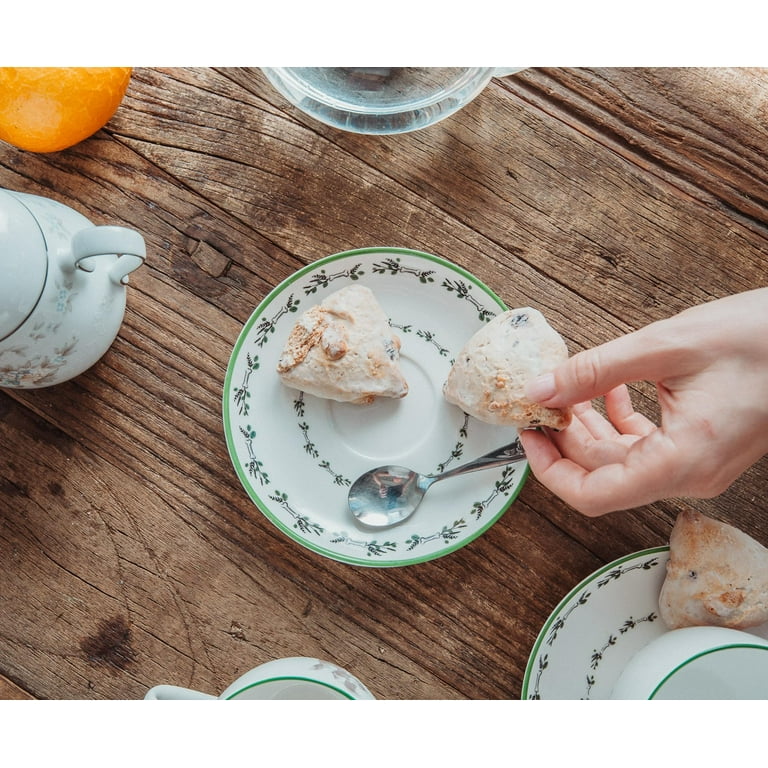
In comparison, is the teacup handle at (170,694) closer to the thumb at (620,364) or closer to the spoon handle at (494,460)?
the spoon handle at (494,460)

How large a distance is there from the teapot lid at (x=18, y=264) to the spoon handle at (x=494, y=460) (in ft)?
1.88

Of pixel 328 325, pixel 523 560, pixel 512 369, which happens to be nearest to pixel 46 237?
pixel 328 325

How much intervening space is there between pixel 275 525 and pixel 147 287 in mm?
416

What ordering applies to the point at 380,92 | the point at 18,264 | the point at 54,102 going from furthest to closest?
the point at 380,92 → the point at 54,102 → the point at 18,264

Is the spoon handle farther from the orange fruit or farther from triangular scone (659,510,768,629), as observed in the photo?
the orange fruit

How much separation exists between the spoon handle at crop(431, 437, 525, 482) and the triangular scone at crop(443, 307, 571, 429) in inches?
2.5

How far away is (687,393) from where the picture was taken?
821 millimetres

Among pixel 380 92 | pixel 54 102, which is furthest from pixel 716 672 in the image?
pixel 54 102

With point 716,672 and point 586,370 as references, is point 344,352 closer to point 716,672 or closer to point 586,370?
point 586,370

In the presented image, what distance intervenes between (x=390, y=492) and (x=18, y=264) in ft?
1.83

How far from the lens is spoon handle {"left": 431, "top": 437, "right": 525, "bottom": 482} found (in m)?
0.96

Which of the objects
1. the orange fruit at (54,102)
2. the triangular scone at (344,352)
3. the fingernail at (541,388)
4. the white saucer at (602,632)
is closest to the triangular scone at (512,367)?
the fingernail at (541,388)

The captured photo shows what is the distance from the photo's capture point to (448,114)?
3.34 ft

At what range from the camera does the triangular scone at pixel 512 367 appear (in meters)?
0.89
